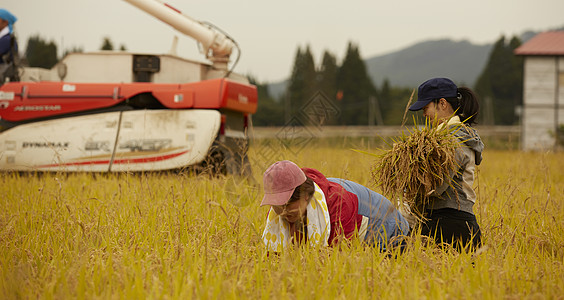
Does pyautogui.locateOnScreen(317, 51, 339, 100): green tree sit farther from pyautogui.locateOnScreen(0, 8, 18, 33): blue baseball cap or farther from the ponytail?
the ponytail

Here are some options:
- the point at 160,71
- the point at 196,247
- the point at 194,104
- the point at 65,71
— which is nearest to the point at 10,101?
the point at 65,71

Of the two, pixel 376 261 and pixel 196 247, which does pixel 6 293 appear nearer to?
pixel 196 247

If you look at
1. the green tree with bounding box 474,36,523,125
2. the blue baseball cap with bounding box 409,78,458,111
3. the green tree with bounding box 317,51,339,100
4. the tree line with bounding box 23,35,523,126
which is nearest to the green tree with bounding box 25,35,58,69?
the tree line with bounding box 23,35,523,126

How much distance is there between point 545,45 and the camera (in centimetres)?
2498

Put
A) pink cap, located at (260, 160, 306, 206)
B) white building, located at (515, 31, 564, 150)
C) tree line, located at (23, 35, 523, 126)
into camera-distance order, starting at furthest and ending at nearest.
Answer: tree line, located at (23, 35, 523, 126), white building, located at (515, 31, 564, 150), pink cap, located at (260, 160, 306, 206)

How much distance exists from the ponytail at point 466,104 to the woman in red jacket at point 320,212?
2.54 feet

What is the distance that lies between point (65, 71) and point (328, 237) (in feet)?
19.6

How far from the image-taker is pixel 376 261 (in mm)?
2799

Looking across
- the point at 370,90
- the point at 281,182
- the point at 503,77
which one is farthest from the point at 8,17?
the point at 503,77

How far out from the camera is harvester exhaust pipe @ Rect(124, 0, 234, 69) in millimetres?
8281

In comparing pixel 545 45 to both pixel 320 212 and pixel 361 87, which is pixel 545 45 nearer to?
pixel 320 212

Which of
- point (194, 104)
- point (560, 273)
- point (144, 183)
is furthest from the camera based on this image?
point (194, 104)

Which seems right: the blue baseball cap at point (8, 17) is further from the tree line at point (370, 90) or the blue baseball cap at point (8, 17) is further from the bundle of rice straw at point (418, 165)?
the tree line at point (370, 90)

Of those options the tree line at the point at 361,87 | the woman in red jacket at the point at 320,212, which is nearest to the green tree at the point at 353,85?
the tree line at the point at 361,87
